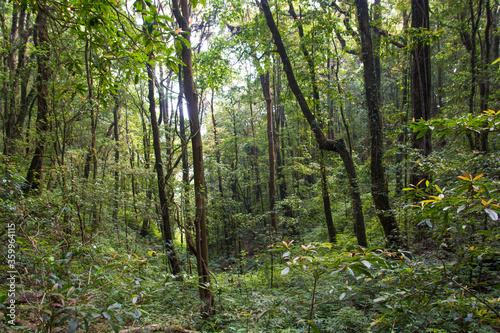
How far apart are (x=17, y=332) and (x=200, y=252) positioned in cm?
218

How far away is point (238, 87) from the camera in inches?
688

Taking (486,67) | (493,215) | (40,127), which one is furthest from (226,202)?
(486,67)

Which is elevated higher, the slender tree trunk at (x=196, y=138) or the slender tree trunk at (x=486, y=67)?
the slender tree trunk at (x=486, y=67)

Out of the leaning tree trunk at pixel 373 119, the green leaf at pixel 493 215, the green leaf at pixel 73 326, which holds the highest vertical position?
the leaning tree trunk at pixel 373 119

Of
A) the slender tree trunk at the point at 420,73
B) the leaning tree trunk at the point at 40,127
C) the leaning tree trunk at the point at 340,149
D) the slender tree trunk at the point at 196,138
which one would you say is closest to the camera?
the slender tree trunk at the point at 196,138

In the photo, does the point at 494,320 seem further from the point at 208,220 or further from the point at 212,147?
the point at 212,147

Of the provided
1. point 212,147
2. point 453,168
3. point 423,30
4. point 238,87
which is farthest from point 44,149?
point 212,147

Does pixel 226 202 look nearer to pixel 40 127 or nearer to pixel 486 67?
pixel 40 127

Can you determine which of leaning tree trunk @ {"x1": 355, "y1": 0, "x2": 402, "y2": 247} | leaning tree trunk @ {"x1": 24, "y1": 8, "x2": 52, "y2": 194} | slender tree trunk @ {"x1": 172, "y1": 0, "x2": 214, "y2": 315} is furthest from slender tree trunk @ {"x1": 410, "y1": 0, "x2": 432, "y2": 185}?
leaning tree trunk @ {"x1": 24, "y1": 8, "x2": 52, "y2": 194}

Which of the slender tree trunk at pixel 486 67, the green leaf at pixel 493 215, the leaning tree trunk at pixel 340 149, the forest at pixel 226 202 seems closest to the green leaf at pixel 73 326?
the forest at pixel 226 202

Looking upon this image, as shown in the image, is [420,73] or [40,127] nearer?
[40,127]

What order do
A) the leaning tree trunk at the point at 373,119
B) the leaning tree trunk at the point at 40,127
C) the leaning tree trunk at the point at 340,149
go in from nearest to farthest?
1. the leaning tree trunk at the point at 40,127
2. the leaning tree trunk at the point at 373,119
3. the leaning tree trunk at the point at 340,149

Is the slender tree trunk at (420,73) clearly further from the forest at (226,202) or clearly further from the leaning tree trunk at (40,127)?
the leaning tree trunk at (40,127)

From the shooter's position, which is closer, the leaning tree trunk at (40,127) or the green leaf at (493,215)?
the green leaf at (493,215)
